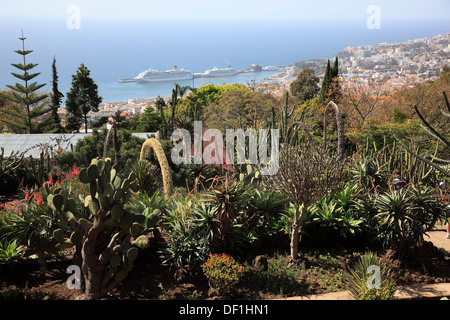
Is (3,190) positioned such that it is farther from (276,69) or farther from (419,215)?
(276,69)

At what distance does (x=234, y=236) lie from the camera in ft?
15.2

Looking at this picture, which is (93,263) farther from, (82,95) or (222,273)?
(82,95)

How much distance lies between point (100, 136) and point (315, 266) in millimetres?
6056

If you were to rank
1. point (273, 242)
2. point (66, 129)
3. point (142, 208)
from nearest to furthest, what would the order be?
point (142, 208) → point (273, 242) → point (66, 129)

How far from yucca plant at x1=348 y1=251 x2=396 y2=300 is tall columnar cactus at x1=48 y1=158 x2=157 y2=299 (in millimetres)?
2043

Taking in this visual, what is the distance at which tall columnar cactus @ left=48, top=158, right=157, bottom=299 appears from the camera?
11.7 feet

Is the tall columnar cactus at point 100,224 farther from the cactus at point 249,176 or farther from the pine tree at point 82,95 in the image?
the pine tree at point 82,95

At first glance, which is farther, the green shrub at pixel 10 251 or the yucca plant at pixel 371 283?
the green shrub at pixel 10 251

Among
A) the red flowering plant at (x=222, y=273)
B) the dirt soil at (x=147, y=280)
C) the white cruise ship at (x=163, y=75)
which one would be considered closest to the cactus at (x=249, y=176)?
the red flowering plant at (x=222, y=273)

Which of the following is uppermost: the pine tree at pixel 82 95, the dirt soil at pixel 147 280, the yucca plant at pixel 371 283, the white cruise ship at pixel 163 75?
the white cruise ship at pixel 163 75

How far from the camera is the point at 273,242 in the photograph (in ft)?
16.5

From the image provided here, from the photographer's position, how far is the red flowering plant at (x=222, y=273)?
3864mm

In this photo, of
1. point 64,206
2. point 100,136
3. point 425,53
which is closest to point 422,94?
point 100,136

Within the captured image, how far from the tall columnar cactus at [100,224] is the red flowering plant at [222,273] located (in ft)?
2.31
